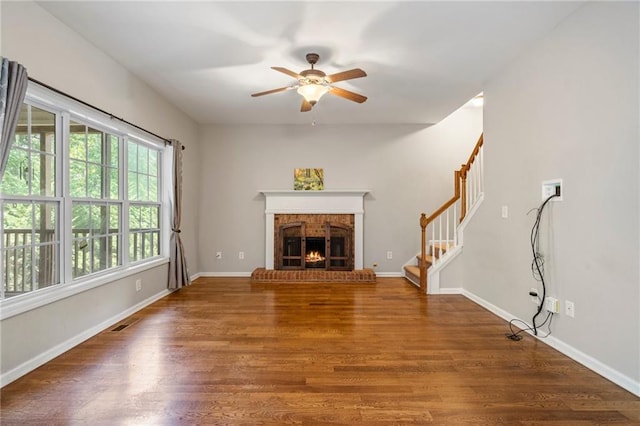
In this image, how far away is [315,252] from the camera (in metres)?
5.33

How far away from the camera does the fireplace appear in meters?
5.20

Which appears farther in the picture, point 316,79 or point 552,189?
point 316,79

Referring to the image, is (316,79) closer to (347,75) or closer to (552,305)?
(347,75)

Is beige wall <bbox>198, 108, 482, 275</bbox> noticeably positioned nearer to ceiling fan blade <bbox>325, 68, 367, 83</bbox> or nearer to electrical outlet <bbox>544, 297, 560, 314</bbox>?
ceiling fan blade <bbox>325, 68, 367, 83</bbox>


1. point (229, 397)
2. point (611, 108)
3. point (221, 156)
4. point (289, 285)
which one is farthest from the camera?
point (221, 156)

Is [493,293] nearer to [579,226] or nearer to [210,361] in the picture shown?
[579,226]

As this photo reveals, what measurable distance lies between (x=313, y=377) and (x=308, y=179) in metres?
3.73

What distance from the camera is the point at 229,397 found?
6.04 feet

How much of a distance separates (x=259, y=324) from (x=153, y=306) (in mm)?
1512

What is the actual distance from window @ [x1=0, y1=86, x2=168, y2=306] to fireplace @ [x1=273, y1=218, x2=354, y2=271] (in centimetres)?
215

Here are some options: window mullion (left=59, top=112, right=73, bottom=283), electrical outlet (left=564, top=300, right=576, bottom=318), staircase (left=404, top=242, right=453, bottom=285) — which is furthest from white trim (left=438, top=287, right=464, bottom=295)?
window mullion (left=59, top=112, right=73, bottom=283)

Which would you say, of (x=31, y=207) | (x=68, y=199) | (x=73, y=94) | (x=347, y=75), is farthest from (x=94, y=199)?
(x=347, y=75)

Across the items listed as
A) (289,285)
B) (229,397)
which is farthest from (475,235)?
(229,397)

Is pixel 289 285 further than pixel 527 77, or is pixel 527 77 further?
pixel 289 285
